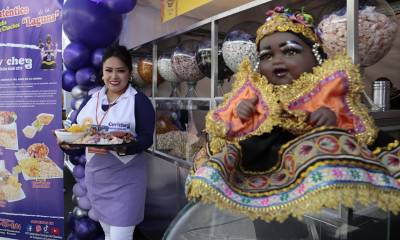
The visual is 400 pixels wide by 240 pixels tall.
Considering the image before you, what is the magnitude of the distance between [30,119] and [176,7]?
1305 millimetres

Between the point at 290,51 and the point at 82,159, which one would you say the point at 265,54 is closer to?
the point at 290,51

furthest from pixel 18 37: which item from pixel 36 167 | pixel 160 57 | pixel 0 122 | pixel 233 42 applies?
pixel 233 42

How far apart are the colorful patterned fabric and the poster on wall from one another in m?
2.00

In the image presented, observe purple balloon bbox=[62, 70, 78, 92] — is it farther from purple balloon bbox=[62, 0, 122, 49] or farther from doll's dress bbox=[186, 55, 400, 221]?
doll's dress bbox=[186, 55, 400, 221]

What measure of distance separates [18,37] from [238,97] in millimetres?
2191

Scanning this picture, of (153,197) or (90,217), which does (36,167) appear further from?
(153,197)

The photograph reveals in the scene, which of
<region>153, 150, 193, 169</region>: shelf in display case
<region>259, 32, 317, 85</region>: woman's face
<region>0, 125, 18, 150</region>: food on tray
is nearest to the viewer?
<region>259, 32, 317, 85</region>: woman's face

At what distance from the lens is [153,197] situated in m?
2.44

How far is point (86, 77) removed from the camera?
7.36ft

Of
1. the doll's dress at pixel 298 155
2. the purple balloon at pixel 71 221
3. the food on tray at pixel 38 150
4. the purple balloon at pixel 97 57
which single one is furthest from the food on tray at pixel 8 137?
the doll's dress at pixel 298 155

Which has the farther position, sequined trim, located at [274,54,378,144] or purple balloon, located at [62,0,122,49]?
purple balloon, located at [62,0,122,49]

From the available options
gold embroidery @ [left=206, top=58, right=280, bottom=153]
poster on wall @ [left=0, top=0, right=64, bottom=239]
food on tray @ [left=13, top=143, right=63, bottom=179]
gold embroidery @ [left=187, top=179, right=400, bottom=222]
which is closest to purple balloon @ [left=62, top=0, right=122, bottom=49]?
poster on wall @ [left=0, top=0, right=64, bottom=239]

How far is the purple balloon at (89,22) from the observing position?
217 centimetres

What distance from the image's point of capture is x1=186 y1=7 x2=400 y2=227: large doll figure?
593 mm
